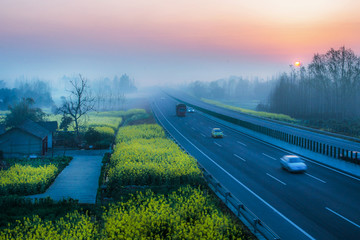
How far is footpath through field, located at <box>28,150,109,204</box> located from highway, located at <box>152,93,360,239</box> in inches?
357

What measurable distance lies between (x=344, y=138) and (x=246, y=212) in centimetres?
3194

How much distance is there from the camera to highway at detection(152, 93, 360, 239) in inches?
555

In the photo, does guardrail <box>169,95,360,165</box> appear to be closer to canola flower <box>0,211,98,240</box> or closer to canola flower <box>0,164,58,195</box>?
canola flower <box>0,211,98,240</box>

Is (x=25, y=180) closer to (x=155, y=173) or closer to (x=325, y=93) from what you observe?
(x=155, y=173)

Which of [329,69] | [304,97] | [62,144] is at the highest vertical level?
[329,69]

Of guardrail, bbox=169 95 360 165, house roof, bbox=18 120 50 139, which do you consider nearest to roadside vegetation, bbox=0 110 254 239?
house roof, bbox=18 120 50 139

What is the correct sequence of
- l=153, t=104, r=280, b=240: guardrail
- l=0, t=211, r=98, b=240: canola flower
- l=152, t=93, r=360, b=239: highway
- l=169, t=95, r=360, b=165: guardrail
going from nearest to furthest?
l=0, t=211, r=98, b=240: canola flower
l=153, t=104, r=280, b=240: guardrail
l=152, t=93, r=360, b=239: highway
l=169, t=95, r=360, b=165: guardrail

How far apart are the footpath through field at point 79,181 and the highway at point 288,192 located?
9.06 metres

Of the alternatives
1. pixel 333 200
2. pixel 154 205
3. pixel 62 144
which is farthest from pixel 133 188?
pixel 62 144

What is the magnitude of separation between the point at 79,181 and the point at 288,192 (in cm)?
1488

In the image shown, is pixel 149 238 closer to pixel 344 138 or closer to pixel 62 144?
pixel 62 144

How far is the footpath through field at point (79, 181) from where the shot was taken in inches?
786

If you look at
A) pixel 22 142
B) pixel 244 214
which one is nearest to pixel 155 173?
pixel 244 214

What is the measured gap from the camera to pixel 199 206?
49.7 feet
